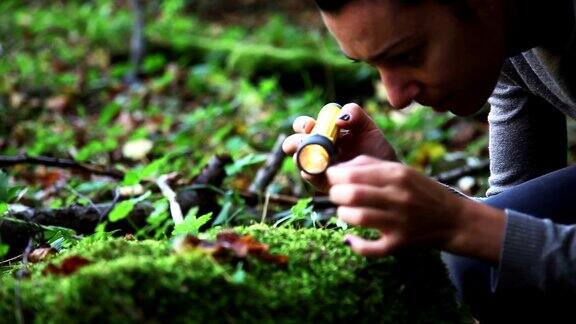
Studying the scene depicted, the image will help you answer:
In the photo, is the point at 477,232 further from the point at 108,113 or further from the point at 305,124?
the point at 108,113

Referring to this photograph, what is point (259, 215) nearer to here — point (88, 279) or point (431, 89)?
point (431, 89)

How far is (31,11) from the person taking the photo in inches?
379

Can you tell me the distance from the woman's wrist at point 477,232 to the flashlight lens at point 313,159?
0.37m

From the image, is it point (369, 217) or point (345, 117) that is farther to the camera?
point (345, 117)

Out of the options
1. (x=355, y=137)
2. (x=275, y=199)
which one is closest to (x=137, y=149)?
(x=275, y=199)

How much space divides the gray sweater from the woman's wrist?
2cm

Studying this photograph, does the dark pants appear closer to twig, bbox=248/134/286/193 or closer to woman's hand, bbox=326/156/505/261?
woman's hand, bbox=326/156/505/261

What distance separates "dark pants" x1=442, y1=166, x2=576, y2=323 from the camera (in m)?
1.56

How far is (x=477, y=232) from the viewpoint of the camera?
4.63ft

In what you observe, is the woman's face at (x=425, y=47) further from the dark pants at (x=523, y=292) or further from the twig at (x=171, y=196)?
the twig at (x=171, y=196)

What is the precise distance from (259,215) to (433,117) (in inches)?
105

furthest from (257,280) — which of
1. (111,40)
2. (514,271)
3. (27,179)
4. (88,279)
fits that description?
(111,40)

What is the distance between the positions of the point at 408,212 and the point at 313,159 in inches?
15.1

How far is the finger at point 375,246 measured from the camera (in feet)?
4.59
